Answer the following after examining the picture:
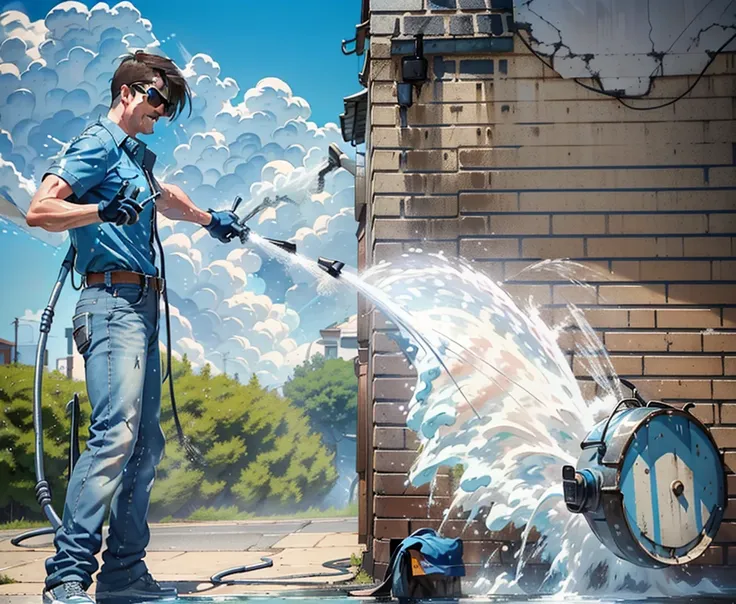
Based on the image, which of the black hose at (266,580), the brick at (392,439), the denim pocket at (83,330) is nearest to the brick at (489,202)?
the brick at (392,439)

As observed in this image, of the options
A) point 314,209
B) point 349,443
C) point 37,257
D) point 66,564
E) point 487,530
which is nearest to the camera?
point 66,564

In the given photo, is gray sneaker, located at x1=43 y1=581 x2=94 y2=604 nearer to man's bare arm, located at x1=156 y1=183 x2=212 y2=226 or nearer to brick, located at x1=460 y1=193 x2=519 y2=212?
man's bare arm, located at x1=156 y1=183 x2=212 y2=226

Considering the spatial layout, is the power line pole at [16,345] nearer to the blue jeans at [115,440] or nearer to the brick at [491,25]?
the blue jeans at [115,440]

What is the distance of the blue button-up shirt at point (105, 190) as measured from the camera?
4.34 m

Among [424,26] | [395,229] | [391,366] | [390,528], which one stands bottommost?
[390,528]

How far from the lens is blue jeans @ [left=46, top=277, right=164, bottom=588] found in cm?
407

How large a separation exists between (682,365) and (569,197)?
108 cm

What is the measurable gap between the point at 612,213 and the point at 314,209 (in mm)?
2321

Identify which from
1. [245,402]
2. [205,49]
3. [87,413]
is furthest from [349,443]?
[205,49]

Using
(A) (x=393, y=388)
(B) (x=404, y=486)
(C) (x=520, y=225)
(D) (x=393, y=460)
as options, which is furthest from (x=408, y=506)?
(C) (x=520, y=225)

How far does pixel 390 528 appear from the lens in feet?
15.3

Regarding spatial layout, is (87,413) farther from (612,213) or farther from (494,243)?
(612,213)

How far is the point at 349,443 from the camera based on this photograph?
7723 millimetres

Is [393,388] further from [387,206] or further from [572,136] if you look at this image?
[572,136]
